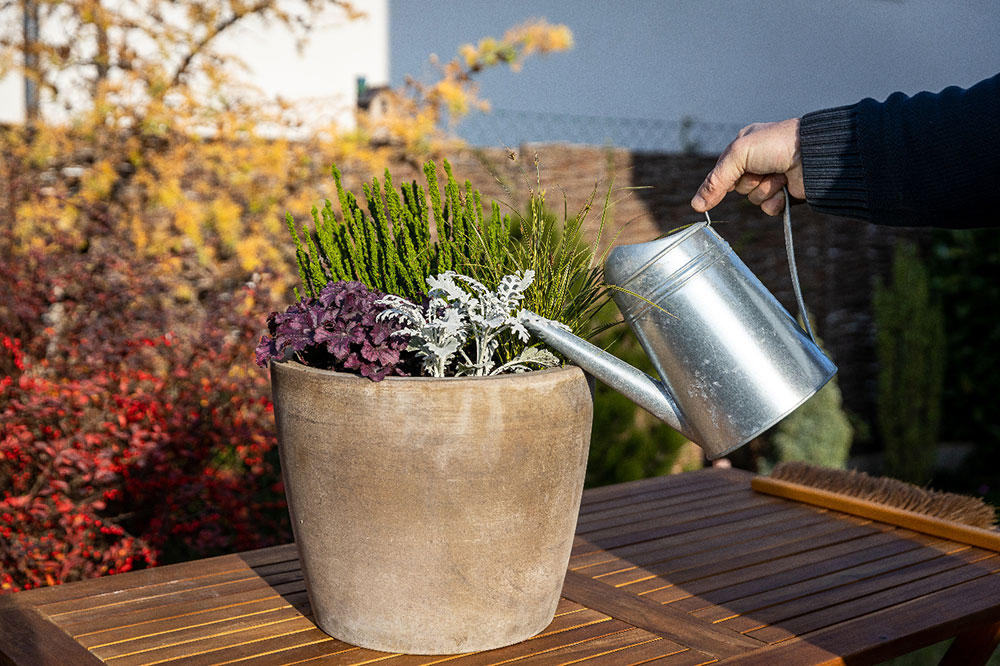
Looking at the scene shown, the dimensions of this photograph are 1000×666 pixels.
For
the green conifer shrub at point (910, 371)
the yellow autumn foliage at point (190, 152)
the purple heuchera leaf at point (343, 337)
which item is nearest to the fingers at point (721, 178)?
the purple heuchera leaf at point (343, 337)

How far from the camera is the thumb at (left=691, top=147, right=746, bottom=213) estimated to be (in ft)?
4.72

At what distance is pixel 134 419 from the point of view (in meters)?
2.52

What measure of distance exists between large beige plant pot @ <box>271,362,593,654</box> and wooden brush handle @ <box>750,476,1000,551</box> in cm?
80

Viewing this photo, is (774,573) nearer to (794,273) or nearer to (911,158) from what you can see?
(794,273)

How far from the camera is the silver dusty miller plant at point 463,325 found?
1292 mm

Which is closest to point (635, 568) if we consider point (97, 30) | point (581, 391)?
point (581, 391)

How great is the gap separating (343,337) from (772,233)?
5031 millimetres

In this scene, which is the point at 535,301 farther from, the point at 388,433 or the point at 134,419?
the point at 134,419

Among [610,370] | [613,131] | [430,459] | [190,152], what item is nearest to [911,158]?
[610,370]

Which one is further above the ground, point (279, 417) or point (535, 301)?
point (535, 301)

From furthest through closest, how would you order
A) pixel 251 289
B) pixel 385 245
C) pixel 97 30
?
pixel 97 30 → pixel 251 289 → pixel 385 245

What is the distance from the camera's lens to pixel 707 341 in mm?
1305

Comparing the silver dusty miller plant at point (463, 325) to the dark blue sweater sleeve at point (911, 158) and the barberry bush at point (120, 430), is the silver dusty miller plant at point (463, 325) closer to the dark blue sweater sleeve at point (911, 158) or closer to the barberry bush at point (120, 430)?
the dark blue sweater sleeve at point (911, 158)

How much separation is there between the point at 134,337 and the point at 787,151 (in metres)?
1.87
